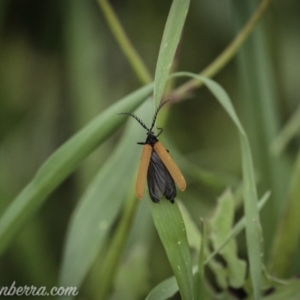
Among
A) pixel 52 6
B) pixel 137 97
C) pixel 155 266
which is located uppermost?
pixel 52 6

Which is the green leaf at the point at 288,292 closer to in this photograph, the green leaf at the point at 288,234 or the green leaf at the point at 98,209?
the green leaf at the point at 288,234

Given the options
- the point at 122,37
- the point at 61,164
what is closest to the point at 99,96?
the point at 122,37

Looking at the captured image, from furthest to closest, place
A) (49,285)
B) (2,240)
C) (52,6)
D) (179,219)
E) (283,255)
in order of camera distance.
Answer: (52,6)
(49,285)
(283,255)
(2,240)
(179,219)

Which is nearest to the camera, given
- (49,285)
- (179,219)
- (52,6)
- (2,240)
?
(179,219)

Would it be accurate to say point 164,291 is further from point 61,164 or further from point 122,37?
point 122,37

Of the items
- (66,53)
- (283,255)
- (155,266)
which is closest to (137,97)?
(283,255)

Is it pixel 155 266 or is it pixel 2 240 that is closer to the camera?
pixel 2 240

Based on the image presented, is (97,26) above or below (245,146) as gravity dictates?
above

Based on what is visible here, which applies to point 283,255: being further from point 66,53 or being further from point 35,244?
point 66,53
